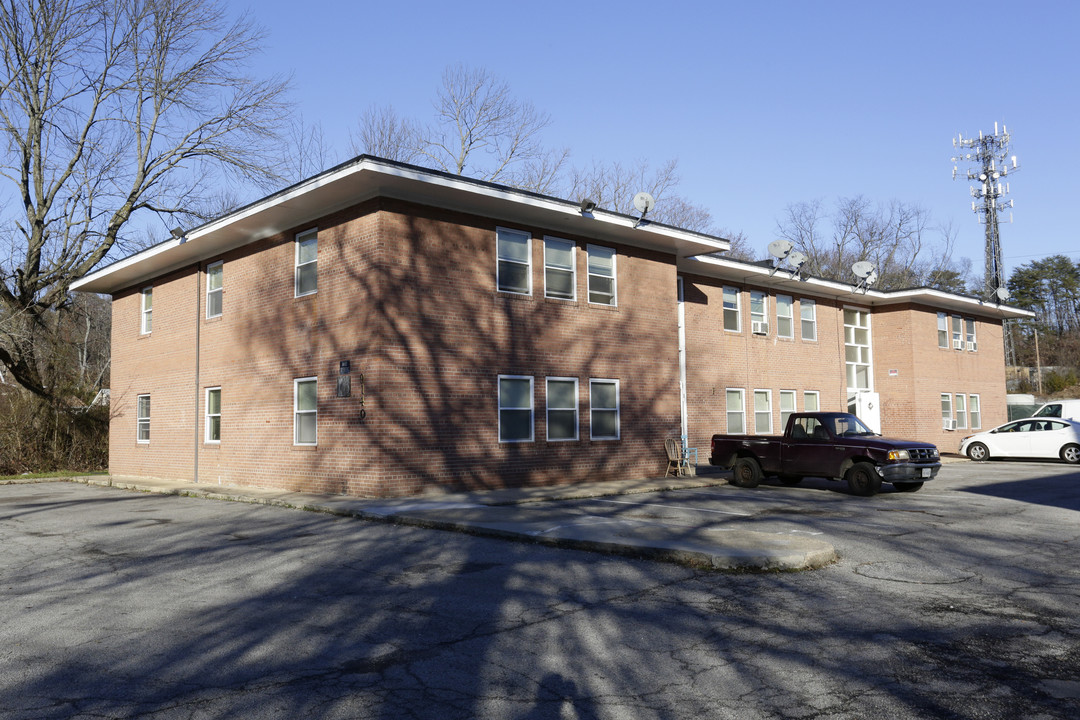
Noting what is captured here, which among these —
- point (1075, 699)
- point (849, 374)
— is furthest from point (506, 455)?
point (849, 374)

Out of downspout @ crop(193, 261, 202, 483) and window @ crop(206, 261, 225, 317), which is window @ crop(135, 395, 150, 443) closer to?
downspout @ crop(193, 261, 202, 483)

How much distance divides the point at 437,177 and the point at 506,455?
6.06 meters

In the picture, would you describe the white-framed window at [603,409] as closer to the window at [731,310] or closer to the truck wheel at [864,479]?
the truck wheel at [864,479]

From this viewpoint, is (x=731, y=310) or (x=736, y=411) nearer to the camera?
(x=736, y=411)

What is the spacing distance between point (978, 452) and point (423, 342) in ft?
70.3

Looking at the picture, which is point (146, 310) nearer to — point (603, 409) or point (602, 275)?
point (602, 275)

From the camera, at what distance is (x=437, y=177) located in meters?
15.6

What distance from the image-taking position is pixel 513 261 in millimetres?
18328

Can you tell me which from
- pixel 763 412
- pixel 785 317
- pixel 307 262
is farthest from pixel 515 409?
pixel 785 317

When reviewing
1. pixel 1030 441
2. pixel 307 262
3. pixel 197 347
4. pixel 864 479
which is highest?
pixel 307 262

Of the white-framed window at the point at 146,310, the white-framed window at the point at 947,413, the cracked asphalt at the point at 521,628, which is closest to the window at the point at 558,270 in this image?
the cracked asphalt at the point at 521,628

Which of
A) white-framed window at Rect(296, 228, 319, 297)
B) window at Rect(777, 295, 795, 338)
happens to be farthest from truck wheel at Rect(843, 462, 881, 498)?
white-framed window at Rect(296, 228, 319, 297)

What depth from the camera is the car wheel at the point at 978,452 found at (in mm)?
28094

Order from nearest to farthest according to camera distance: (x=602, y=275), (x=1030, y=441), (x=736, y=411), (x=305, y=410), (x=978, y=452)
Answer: (x=305, y=410) < (x=602, y=275) < (x=736, y=411) < (x=1030, y=441) < (x=978, y=452)
